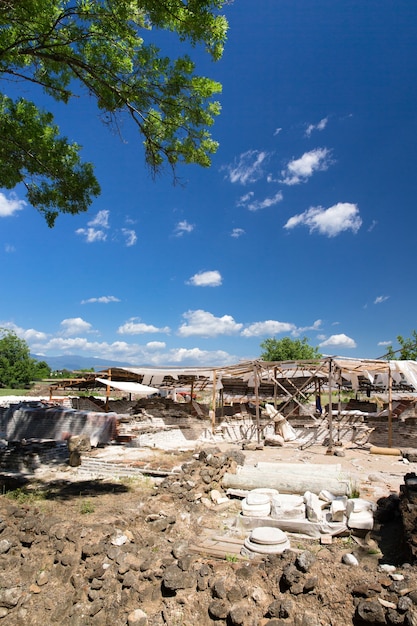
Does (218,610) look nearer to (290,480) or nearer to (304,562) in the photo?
(304,562)

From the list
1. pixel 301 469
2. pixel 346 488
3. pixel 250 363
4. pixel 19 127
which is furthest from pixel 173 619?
pixel 250 363

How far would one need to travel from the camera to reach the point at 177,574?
4.54 meters

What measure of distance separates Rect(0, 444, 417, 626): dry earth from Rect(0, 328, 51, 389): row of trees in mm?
44850

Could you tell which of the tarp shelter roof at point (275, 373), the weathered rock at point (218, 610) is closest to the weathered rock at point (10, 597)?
the weathered rock at point (218, 610)

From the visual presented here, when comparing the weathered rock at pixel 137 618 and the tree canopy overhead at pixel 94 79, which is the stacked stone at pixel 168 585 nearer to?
the weathered rock at pixel 137 618

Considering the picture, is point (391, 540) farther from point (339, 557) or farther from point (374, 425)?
point (374, 425)

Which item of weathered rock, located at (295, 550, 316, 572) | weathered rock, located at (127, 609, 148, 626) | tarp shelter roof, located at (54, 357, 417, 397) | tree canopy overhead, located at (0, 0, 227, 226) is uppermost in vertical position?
tree canopy overhead, located at (0, 0, 227, 226)

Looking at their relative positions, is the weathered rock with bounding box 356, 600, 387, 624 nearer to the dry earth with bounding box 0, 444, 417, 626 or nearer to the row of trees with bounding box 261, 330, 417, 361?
the dry earth with bounding box 0, 444, 417, 626

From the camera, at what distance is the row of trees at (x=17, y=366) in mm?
46969

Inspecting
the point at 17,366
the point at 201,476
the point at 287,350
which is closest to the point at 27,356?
the point at 17,366

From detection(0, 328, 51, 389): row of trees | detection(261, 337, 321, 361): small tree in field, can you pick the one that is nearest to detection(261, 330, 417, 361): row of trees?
detection(261, 337, 321, 361): small tree in field

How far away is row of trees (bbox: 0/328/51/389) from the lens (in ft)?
154

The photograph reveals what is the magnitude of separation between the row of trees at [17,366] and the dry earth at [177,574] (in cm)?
4485

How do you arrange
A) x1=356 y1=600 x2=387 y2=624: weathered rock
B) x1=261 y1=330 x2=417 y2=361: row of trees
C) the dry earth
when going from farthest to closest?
x1=261 y1=330 x2=417 y2=361: row of trees < the dry earth < x1=356 y1=600 x2=387 y2=624: weathered rock
